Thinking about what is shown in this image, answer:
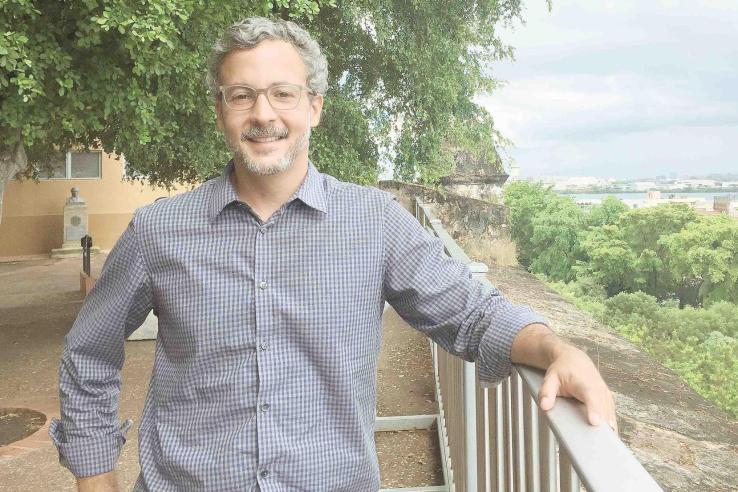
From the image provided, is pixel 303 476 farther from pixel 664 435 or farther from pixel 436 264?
pixel 664 435

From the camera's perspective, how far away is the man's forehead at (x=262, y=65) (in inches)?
53.3

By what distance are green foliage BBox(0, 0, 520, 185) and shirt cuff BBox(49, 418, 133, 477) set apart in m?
3.54

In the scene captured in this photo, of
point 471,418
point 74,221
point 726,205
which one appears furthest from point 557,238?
point 471,418

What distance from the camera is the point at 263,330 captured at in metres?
1.27

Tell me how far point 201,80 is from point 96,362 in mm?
5394

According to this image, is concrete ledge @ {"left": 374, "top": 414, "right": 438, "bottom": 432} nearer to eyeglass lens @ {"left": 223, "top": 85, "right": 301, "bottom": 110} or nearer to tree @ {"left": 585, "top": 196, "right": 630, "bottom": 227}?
eyeglass lens @ {"left": 223, "top": 85, "right": 301, "bottom": 110}

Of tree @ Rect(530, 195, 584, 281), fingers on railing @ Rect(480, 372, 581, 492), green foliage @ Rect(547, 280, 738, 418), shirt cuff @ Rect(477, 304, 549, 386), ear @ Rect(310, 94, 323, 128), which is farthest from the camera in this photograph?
tree @ Rect(530, 195, 584, 281)

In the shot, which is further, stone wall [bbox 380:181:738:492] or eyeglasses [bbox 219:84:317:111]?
stone wall [bbox 380:181:738:492]

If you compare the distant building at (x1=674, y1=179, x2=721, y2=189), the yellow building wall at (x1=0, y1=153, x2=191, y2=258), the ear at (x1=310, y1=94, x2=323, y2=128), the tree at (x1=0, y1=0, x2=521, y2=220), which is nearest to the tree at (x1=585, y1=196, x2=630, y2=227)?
the distant building at (x1=674, y1=179, x2=721, y2=189)

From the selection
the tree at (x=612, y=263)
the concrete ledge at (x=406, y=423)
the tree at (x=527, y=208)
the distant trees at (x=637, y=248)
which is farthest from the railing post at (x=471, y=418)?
the tree at (x=612, y=263)

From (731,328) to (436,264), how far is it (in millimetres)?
41630

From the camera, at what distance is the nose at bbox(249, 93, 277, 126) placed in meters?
1.35

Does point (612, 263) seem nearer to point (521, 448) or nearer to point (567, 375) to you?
point (521, 448)

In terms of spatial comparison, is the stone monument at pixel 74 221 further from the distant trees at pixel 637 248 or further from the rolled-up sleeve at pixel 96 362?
the distant trees at pixel 637 248
